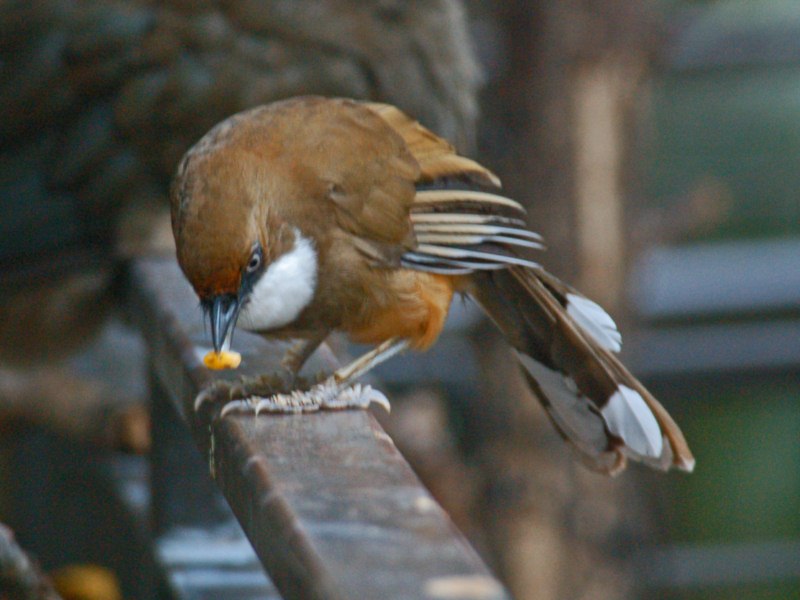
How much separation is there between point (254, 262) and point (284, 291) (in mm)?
94

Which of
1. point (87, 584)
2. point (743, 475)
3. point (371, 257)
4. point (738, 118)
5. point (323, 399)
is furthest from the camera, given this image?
point (743, 475)

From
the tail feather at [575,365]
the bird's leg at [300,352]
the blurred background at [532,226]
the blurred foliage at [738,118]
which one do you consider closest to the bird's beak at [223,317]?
the bird's leg at [300,352]

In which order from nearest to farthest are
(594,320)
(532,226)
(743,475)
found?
1. (594,320)
2. (532,226)
3. (743,475)

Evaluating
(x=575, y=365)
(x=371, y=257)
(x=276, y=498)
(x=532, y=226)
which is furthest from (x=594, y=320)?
(x=532, y=226)

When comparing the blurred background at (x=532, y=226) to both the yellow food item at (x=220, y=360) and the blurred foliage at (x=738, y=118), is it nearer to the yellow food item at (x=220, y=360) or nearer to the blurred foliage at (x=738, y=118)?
the blurred foliage at (x=738, y=118)

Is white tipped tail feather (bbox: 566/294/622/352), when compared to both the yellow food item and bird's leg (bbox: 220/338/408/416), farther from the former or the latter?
the yellow food item

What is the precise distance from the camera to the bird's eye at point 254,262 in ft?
6.40

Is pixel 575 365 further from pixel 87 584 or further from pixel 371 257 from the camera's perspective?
pixel 87 584

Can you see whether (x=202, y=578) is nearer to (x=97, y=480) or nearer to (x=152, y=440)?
(x=152, y=440)

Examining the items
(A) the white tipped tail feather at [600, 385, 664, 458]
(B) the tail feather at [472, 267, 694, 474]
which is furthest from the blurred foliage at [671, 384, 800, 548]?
(A) the white tipped tail feather at [600, 385, 664, 458]

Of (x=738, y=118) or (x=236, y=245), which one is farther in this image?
(x=738, y=118)

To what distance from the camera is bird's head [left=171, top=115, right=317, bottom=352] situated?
74.8 inches

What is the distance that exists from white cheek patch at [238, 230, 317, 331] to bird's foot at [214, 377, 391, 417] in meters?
0.12

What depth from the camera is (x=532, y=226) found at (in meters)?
4.22
